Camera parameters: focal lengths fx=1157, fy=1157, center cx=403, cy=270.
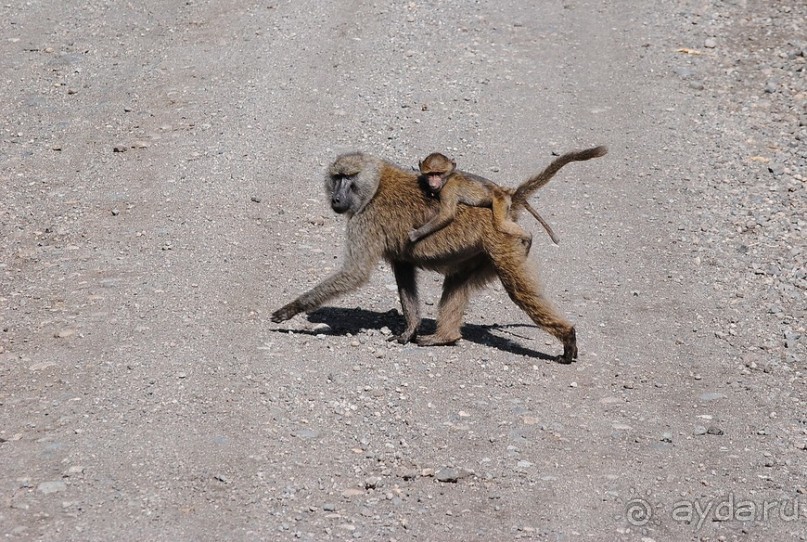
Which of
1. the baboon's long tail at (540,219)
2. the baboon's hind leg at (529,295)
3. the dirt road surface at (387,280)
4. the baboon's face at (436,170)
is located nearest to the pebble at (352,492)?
the dirt road surface at (387,280)

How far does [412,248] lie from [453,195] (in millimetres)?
507

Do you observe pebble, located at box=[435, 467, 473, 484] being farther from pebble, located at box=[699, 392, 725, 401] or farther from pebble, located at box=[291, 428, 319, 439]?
pebble, located at box=[699, 392, 725, 401]

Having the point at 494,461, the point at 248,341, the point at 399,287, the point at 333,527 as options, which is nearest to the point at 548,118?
the point at 399,287

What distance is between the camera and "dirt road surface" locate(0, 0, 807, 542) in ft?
21.2

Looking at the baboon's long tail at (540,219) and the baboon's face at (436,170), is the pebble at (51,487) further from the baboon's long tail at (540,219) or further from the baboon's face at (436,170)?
the baboon's long tail at (540,219)

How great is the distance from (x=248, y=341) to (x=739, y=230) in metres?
5.29

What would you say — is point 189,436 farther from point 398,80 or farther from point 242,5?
point 242,5

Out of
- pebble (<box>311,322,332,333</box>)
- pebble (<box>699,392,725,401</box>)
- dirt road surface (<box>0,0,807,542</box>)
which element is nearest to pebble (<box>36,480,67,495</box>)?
dirt road surface (<box>0,0,807,542</box>)

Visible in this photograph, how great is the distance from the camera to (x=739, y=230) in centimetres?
1110

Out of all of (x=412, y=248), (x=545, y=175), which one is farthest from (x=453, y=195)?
(x=545, y=175)

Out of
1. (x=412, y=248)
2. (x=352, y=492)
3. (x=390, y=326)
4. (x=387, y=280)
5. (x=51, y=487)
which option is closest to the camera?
(x=51, y=487)

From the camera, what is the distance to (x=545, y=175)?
28.1 ft

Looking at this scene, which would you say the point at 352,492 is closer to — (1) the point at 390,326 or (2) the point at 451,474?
(2) the point at 451,474

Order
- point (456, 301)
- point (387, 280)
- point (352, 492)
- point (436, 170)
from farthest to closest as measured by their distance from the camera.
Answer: point (387, 280) → point (456, 301) → point (436, 170) → point (352, 492)
